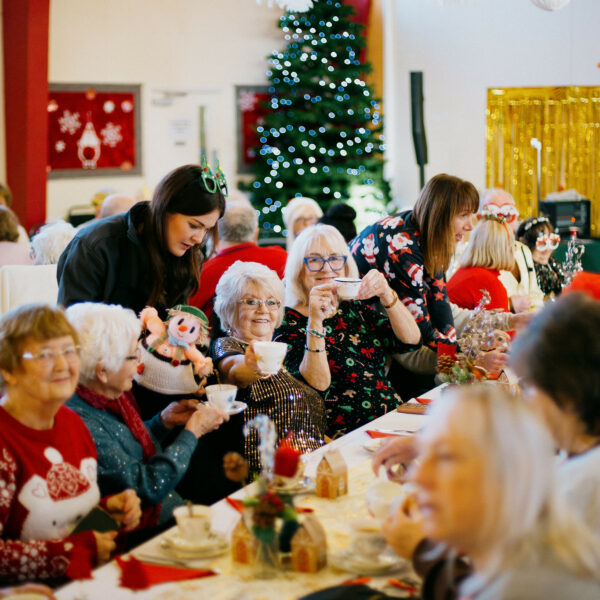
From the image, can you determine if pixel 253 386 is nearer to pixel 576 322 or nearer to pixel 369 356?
pixel 369 356

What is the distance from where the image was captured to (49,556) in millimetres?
1908

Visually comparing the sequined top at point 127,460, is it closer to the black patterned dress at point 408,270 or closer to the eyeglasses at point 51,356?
the eyeglasses at point 51,356

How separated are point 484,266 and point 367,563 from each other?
134 inches

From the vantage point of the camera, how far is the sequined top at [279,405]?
3.05 meters

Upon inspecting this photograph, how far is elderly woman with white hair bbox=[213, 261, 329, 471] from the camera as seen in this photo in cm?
301

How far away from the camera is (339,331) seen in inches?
145

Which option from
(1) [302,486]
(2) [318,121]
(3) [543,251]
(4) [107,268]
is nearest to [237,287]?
(4) [107,268]

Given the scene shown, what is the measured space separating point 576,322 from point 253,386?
1670 millimetres

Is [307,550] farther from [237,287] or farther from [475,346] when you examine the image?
[475,346]

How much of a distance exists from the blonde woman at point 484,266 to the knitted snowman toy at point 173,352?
97.4 inches

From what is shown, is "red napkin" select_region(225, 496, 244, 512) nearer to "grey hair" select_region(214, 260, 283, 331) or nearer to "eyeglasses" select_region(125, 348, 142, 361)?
"eyeglasses" select_region(125, 348, 142, 361)

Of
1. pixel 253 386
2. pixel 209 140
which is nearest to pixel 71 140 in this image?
pixel 209 140

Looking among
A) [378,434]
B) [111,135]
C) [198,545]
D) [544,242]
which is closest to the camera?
[198,545]

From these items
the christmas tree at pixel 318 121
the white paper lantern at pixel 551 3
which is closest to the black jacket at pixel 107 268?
the white paper lantern at pixel 551 3
